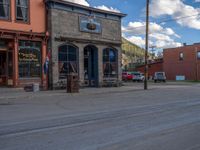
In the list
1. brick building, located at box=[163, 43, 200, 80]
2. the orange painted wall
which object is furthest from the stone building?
brick building, located at box=[163, 43, 200, 80]

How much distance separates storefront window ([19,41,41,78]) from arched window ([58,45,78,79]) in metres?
1.86

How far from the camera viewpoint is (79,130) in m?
8.69

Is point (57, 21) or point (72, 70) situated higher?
point (57, 21)

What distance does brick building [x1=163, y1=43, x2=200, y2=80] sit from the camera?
61094 millimetres

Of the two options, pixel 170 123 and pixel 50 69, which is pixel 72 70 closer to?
pixel 50 69

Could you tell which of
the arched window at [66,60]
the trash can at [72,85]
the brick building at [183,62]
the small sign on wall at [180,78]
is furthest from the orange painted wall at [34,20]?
the small sign on wall at [180,78]

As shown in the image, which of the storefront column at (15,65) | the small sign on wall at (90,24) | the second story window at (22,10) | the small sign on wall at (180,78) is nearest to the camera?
the storefront column at (15,65)

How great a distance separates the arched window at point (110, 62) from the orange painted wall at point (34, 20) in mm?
7307

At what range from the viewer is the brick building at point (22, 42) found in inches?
931

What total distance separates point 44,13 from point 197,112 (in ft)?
56.3

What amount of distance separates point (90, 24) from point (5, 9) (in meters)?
8.01

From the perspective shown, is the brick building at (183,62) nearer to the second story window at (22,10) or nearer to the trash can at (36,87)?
the trash can at (36,87)

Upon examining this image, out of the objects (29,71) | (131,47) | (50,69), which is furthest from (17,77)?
(131,47)

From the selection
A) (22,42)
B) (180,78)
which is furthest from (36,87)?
(180,78)
